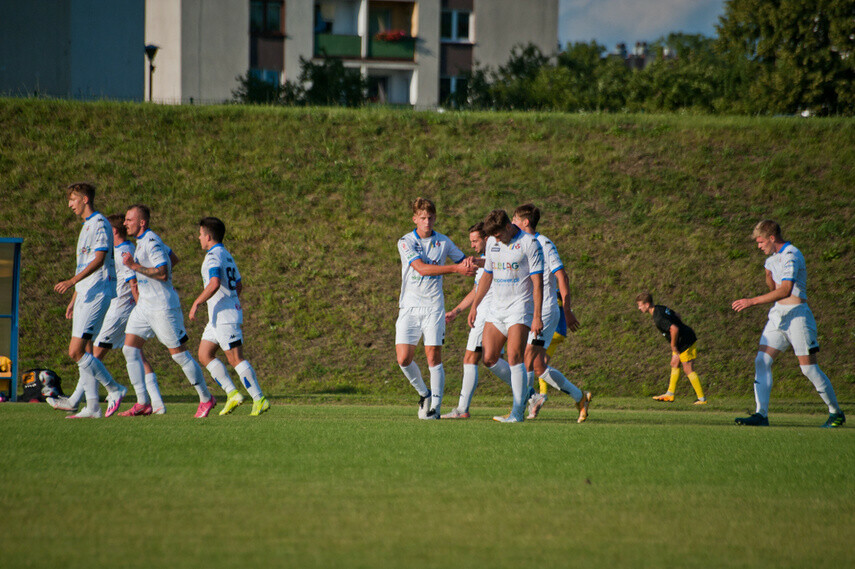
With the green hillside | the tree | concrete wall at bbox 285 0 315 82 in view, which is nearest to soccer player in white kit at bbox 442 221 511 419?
the green hillside

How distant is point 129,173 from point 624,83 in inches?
758

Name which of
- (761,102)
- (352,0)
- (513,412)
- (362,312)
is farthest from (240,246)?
(352,0)

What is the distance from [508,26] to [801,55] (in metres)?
17.9

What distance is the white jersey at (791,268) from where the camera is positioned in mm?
10406

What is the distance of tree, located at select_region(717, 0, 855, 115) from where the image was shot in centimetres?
3759

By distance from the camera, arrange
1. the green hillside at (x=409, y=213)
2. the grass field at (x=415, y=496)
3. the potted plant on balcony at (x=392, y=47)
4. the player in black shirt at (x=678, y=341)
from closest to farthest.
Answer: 1. the grass field at (x=415, y=496)
2. the player in black shirt at (x=678, y=341)
3. the green hillside at (x=409, y=213)
4. the potted plant on balcony at (x=392, y=47)

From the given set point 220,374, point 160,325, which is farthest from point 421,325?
point 160,325

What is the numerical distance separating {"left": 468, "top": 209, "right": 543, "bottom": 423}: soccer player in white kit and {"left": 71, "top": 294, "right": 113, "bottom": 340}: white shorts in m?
4.40

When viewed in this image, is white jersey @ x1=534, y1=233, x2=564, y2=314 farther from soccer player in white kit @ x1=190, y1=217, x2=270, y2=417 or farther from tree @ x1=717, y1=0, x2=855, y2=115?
tree @ x1=717, y1=0, x2=855, y2=115

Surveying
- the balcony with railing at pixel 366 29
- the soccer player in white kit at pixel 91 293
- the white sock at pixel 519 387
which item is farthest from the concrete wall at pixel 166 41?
the white sock at pixel 519 387

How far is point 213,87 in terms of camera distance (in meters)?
45.8

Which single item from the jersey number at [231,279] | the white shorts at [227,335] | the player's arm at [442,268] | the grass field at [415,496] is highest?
the player's arm at [442,268]

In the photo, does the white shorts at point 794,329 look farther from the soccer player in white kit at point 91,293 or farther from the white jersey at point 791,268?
the soccer player in white kit at point 91,293

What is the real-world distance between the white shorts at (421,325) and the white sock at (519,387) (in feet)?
3.23
